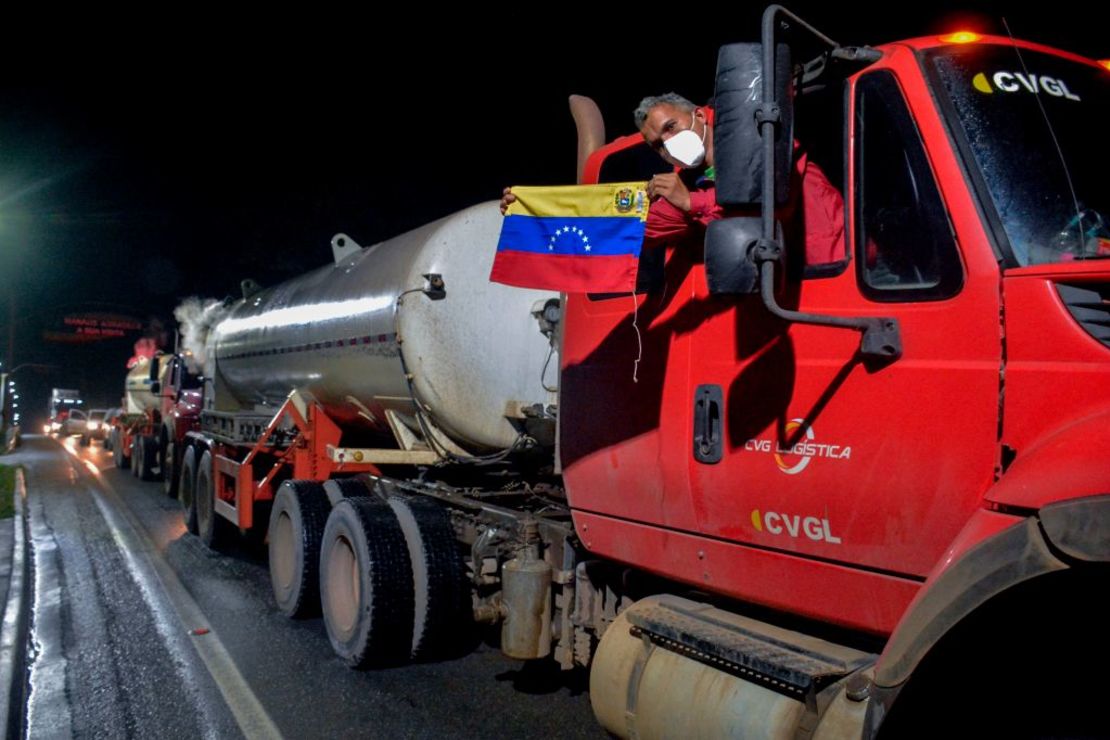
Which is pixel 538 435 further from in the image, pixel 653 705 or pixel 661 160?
pixel 653 705

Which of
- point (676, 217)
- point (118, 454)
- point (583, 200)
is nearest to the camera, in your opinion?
point (676, 217)

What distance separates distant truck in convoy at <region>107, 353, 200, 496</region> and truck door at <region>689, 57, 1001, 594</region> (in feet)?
41.8

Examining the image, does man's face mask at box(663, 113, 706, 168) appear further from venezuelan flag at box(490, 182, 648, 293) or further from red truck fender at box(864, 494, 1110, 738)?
red truck fender at box(864, 494, 1110, 738)

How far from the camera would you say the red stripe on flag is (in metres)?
3.51

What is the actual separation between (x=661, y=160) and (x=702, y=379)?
42.2 inches

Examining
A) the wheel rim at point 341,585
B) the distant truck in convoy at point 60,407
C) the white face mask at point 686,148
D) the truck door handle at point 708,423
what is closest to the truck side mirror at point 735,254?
the white face mask at point 686,148

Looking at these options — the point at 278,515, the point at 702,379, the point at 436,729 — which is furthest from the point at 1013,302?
the point at 278,515

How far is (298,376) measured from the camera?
8391 mm

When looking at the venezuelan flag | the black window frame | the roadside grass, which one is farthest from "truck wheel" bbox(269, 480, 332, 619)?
the roadside grass

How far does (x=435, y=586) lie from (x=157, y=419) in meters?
15.4

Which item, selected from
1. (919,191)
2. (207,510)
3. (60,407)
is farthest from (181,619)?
(60,407)

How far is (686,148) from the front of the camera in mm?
3092

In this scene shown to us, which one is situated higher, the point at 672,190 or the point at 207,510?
the point at 672,190

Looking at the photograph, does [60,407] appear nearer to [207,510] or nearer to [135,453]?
[135,453]
